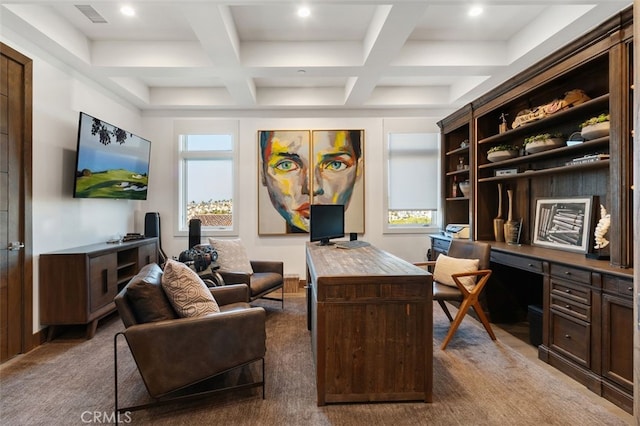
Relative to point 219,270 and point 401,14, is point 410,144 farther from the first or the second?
point 219,270

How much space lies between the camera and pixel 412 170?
522 centimetres

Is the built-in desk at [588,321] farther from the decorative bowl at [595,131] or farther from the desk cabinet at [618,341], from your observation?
the decorative bowl at [595,131]

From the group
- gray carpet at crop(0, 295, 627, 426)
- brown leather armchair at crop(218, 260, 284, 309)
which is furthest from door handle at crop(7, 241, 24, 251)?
brown leather armchair at crop(218, 260, 284, 309)

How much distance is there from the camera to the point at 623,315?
2.03 m

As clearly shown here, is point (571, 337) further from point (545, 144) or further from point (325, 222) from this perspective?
point (325, 222)

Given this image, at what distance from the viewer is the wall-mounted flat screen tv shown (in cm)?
345

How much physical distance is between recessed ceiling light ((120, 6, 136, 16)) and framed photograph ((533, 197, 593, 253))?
4.47 metres

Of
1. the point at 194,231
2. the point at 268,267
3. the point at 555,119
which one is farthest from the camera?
the point at 194,231

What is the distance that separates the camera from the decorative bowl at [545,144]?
3.05 metres

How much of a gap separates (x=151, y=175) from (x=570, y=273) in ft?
17.8

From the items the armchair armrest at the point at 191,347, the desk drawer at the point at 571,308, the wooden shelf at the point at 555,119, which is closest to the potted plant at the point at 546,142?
the wooden shelf at the point at 555,119

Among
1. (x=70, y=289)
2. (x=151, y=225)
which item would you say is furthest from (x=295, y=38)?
(x=70, y=289)

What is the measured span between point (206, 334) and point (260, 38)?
3088 millimetres

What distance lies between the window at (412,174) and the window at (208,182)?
2622 millimetres
